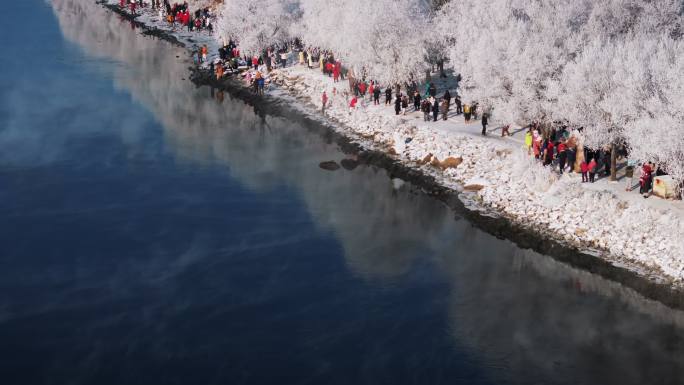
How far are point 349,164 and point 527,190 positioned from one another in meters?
11.8

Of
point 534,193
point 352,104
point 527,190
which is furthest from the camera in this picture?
point 352,104

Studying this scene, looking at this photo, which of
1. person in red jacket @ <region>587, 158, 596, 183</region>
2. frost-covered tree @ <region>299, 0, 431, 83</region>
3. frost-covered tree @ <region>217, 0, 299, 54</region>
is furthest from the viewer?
frost-covered tree @ <region>217, 0, 299, 54</region>

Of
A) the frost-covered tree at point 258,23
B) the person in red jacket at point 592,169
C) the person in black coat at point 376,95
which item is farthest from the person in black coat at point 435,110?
the frost-covered tree at point 258,23

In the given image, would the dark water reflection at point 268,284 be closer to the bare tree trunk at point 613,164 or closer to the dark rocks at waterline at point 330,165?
the dark rocks at waterline at point 330,165

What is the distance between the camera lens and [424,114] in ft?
166

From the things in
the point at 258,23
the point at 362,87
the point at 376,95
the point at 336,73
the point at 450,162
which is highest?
the point at 258,23

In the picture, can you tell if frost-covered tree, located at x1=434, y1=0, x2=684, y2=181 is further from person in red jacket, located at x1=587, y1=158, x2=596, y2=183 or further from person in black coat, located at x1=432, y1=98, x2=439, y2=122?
person in black coat, located at x1=432, y1=98, x2=439, y2=122

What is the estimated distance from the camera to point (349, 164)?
47.5m

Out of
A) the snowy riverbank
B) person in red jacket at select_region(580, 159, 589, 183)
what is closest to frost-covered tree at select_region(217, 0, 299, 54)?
the snowy riverbank

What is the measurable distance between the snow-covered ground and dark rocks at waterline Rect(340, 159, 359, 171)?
2407mm

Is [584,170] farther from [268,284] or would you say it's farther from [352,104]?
[352,104]

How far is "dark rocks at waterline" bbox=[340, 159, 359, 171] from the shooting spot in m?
47.0

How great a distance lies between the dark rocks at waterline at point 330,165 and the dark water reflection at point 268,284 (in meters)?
0.66

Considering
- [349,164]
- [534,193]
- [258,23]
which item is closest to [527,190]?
[534,193]
